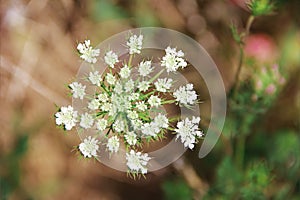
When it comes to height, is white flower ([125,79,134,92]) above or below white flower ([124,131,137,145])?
above

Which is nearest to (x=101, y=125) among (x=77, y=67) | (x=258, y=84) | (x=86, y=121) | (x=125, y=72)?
(x=86, y=121)

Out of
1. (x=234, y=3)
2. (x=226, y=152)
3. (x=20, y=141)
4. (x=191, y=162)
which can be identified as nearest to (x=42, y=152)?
(x=20, y=141)

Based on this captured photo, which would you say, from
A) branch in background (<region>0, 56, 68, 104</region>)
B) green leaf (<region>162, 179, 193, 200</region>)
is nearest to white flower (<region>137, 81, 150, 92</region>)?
green leaf (<region>162, 179, 193, 200</region>)

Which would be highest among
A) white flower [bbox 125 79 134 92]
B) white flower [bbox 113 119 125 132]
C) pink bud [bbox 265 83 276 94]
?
pink bud [bbox 265 83 276 94]

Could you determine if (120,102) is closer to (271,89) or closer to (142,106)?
(142,106)

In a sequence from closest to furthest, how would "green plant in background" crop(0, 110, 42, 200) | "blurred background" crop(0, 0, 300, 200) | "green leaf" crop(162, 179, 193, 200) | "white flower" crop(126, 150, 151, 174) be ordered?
"white flower" crop(126, 150, 151, 174)
"green leaf" crop(162, 179, 193, 200)
"green plant in background" crop(0, 110, 42, 200)
"blurred background" crop(0, 0, 300, 200)

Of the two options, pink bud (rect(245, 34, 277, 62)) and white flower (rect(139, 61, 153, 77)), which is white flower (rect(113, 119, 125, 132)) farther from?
pink bud (rect(245, 34, 277, 62))

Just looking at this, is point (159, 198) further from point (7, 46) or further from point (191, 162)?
point (7, 46)
